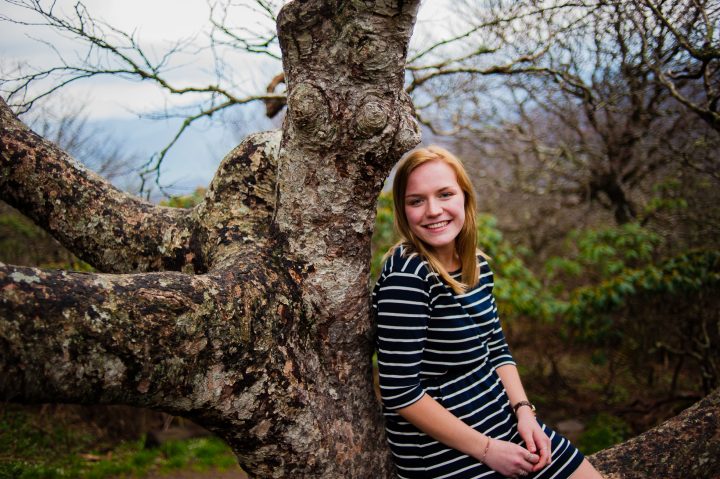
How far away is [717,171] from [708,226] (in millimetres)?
828

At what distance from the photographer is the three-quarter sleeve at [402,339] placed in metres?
1.81

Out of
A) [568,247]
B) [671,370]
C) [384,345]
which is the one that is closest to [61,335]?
[384,345]

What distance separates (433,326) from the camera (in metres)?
1.94

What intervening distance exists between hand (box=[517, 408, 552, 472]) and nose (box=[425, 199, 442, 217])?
2.91 feet

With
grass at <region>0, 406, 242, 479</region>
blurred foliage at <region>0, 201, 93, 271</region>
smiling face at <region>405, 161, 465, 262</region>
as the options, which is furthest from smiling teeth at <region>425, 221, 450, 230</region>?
blurred foliage at <region>0, 201, 93, 271</region>

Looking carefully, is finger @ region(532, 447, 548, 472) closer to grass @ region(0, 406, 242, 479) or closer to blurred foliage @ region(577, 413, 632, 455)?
blurred foliage @ region(577, 413, 632, 455)

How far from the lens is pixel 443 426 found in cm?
183

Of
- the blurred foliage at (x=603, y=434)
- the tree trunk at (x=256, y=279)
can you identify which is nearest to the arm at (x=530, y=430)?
the tree trunk at (x=256, y=279)

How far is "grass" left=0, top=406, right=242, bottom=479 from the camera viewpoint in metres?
3.75

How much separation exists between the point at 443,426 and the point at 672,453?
1.04m

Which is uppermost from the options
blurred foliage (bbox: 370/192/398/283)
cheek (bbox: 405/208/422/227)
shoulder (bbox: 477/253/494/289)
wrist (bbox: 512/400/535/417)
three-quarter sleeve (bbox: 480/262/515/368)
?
blurred foliage (bbox: 370/192/398/283)

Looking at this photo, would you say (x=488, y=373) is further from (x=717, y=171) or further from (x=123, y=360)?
(x=717, y=171)

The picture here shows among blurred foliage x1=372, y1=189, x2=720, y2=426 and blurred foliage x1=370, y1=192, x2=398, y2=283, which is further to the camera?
Answer: blurred foliage x1=370, y1=192, x2=398, y2=283


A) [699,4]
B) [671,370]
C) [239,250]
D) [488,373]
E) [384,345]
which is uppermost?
[699,4]
